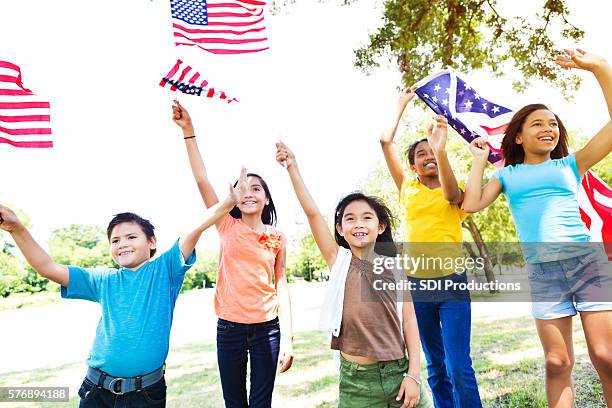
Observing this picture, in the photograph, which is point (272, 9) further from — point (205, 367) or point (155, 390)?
point (155, 390)

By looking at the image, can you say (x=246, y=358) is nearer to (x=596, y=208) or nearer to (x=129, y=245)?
(x=129, y=245)

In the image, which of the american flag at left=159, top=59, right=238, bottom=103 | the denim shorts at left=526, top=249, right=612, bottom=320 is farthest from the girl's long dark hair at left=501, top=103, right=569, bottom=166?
the american flag at left=159, top=59, right=238, bottom=103

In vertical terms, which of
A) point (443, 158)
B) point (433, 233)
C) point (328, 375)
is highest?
point (443, 158)

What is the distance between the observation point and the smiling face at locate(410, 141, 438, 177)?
13.0ft

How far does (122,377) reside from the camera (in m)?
2.87

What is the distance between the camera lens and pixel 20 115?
11.6 feet

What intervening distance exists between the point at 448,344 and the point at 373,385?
984 mm

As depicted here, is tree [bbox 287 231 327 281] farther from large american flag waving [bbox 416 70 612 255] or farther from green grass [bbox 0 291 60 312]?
large american flag waving [bbox 416 70 612 255]

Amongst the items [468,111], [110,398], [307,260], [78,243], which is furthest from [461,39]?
[78,243]

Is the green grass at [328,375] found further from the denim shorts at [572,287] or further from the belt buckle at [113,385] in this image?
the belt buckle at [113,385]

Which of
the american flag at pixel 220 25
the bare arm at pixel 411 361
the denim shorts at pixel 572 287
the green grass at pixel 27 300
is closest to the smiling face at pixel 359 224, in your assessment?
the bare arm at pixel 411 361

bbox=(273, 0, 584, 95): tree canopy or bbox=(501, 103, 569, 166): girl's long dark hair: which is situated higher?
bbox=(273, 0, 584, 95): tree canopy

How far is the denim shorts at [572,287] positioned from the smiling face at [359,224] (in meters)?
0.97

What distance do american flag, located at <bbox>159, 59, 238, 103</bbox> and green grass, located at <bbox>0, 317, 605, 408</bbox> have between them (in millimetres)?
3105
